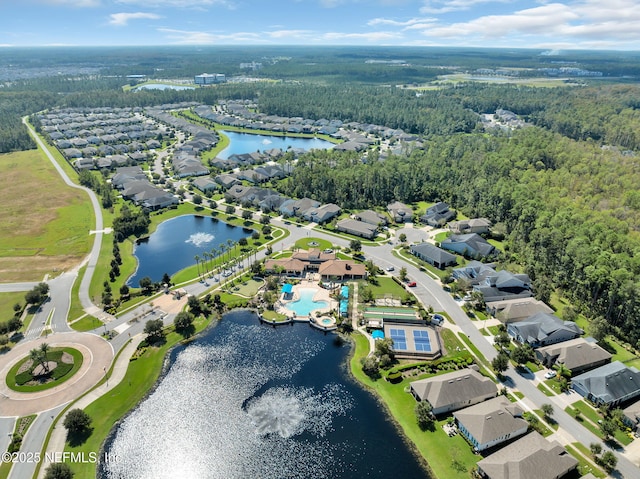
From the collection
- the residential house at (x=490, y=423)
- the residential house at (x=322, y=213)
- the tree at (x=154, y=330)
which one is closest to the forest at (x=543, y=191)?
the residential house at (x=322, y=213)

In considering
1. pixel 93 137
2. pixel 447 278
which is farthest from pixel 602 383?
pixel 93 137

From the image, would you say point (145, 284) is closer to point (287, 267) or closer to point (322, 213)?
point (287, 267)

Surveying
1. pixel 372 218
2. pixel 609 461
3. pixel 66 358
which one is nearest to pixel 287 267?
pixel 372 218

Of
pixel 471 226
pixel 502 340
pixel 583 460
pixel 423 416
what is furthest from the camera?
pixel 471 226

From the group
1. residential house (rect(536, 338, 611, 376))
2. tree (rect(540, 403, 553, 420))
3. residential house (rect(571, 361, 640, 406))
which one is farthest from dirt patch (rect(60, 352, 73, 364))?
residential house (rect(571, 361, 640, 406))

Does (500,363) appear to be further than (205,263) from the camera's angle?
No

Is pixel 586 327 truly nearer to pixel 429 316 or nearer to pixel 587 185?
pixel 429 316

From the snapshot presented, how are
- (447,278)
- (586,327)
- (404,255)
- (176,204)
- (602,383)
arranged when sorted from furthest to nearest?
(176,204), (404,255), (447,278), (586,327), (602,383)
